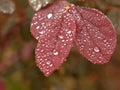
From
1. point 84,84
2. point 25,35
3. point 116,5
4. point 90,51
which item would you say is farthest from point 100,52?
point 84,84

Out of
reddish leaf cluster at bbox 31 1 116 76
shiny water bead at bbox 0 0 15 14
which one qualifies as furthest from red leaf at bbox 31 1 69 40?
shiny water bead at bbox 0 0 15 14

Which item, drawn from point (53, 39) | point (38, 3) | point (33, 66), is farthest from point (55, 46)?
point (33, 66)

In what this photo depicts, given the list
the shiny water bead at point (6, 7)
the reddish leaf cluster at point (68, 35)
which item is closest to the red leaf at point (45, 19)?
the reddish leaf cluster at point (68, 35)

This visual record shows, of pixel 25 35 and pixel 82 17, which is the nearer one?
pixel 82 17

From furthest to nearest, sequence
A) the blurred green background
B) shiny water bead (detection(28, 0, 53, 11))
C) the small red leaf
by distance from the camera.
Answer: the blurred green background → shiny water bead (detection(28, 0, 53, 11)) → the small red leaf

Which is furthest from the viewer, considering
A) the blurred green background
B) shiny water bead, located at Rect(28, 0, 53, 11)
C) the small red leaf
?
the blurred green background

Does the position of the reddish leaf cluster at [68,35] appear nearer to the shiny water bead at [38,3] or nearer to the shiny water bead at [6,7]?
the shiny water bead at [38,3]

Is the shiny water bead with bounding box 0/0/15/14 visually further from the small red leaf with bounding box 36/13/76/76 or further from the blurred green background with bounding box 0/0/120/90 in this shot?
the small red leaf with bounding box 36/13/76/76

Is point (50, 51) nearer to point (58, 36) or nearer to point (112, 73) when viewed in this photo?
point (58, 36)
